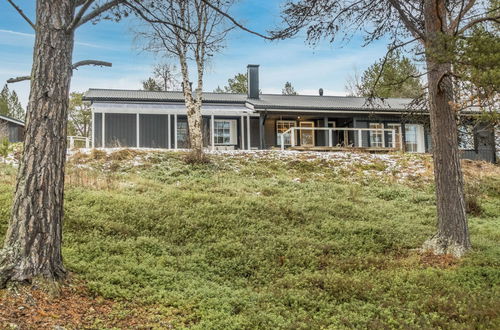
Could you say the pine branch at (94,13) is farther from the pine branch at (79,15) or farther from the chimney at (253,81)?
the chimney at (253,81)

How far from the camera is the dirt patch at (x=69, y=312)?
140 inches

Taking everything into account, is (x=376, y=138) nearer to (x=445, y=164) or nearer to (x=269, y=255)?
(x=445, y=164)

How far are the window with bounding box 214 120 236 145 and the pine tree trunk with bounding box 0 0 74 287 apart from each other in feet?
53.4

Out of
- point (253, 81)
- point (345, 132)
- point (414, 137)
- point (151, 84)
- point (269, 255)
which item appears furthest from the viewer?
point (151, 84)

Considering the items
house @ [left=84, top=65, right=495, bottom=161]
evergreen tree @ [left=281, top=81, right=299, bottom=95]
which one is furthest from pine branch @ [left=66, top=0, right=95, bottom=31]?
evergreen tree @ [left=281, top=81, right=299, bottom=95]

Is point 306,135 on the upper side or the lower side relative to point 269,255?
upper

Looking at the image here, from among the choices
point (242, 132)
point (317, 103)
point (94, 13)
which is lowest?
point (94, 13)

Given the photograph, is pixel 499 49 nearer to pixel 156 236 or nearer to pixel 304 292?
pixel 304 292

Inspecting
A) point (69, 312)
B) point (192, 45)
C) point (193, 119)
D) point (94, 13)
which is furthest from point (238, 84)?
point (69, 312)

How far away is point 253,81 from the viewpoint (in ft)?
75.5

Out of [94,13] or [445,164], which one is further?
[445,164]

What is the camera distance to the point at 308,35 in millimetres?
8633

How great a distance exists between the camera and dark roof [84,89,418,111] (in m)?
19.9

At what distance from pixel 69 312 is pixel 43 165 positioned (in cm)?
152
